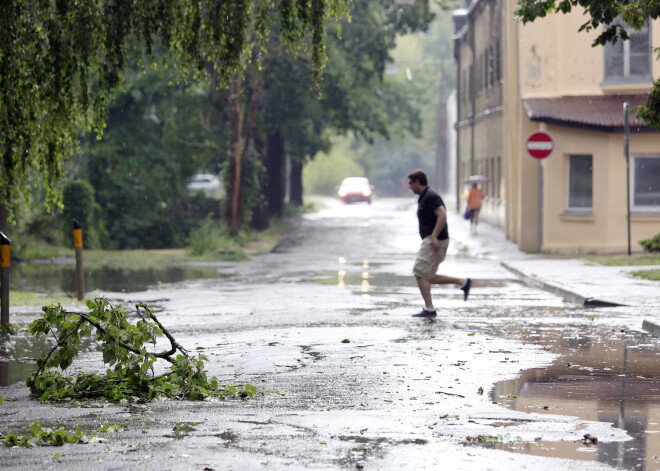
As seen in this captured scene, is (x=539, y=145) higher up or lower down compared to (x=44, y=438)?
higher up

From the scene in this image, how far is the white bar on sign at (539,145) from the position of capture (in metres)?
30.9

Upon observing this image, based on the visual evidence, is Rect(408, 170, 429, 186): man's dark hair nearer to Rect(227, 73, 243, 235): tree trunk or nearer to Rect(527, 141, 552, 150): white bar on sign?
Rect(527, 141, 552, 150): white bar on sign

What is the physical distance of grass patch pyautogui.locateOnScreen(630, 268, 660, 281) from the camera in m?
22.0

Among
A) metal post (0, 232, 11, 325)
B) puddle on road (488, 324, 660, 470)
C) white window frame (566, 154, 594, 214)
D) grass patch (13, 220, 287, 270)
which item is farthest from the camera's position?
white window frame (566, 154, 594, 214)

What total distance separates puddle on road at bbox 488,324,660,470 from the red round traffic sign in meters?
16.8

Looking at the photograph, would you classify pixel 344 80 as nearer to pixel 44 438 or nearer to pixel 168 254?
pixel 168 254

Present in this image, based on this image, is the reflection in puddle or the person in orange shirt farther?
the person in orange shirt

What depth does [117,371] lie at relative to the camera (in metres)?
10.4

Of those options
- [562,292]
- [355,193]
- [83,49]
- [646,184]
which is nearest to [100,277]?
[562,292]

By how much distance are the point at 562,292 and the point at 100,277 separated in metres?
9.85

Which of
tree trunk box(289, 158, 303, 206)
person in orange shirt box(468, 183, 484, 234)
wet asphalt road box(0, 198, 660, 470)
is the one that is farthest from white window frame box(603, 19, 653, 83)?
tree trunk box(289, 158, 303, 206)

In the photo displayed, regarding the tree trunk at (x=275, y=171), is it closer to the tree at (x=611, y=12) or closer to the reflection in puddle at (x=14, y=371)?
the tree at (x=611, y=12)

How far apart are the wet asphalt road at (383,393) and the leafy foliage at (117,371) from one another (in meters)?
0.30

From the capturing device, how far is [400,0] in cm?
4662
